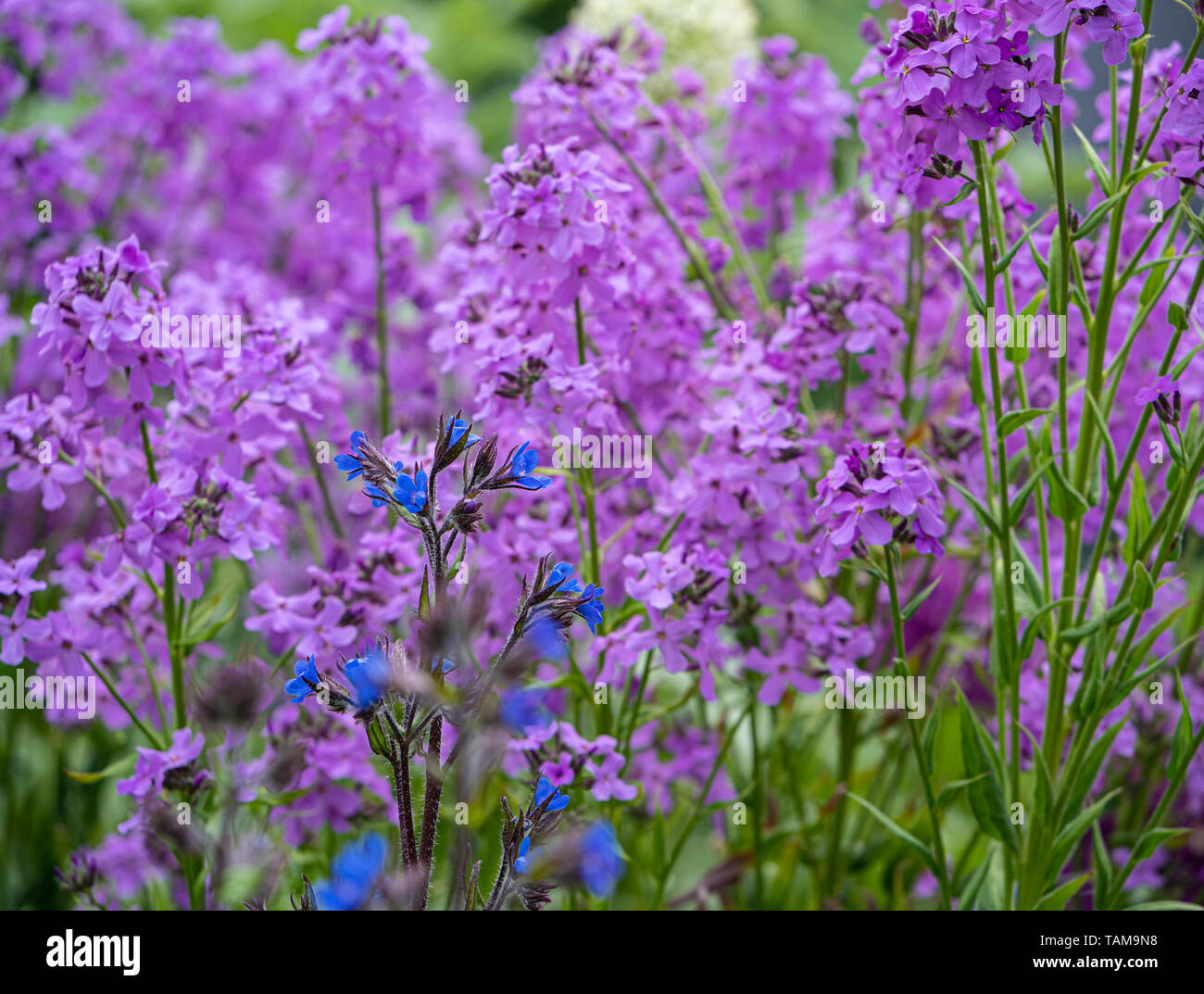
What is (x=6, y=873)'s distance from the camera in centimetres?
112

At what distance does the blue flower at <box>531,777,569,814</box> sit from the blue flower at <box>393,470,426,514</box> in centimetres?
14

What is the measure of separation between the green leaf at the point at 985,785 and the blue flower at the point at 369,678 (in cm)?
48

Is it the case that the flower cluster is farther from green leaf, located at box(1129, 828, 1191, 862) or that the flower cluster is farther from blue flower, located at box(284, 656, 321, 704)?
blue flower, located at box(284, 656, 321, 704)

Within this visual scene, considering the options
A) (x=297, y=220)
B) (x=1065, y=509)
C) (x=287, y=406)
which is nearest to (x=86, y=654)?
(x=287, y=406)

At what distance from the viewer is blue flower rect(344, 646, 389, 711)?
438mm

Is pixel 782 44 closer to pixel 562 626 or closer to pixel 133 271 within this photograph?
pixel 133 271

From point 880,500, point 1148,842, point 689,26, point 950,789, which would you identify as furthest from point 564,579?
point 689,26

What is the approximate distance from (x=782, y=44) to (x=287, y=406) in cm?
64

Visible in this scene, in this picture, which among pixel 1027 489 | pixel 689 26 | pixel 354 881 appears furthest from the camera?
pixel 689 26

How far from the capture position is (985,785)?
30.7 inches

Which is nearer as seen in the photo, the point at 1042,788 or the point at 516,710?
the point at 516,710

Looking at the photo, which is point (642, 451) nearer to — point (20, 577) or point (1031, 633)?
point (1031, 633)

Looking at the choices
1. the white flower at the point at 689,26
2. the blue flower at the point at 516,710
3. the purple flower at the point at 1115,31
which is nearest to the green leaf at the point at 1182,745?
the purple flower at the point at 1115,31

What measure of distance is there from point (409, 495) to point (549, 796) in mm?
154
